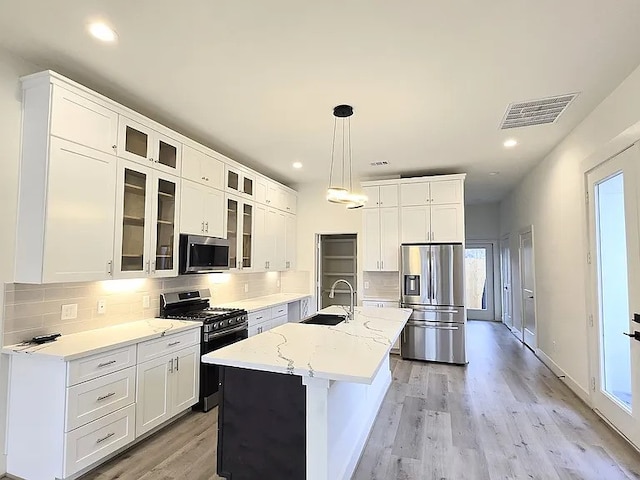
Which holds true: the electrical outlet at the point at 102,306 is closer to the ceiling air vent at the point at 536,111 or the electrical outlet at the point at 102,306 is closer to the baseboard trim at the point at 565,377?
the ceiling air vent at the point at 536,111

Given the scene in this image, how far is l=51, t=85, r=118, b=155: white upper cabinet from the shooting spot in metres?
2.42

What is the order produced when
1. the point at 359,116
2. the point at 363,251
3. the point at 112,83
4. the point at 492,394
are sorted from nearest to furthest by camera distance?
the point at 112,83
the point at 359,116
the point at 492,394
the point at 363,251

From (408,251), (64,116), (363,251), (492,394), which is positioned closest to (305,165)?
(363,251)

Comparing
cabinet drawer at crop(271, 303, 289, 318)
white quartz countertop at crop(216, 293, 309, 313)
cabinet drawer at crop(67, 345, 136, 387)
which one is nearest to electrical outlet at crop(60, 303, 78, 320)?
cabinet drawer at crop(67, 345, 136, 387)

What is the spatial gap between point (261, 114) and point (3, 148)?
1987 millimetres

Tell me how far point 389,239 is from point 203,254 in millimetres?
2909

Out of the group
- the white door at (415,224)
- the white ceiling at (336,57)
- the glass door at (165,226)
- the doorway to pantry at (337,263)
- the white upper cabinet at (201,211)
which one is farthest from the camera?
the doorway to pantry at (337,263)

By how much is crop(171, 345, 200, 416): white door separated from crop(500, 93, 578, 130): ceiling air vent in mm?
3750

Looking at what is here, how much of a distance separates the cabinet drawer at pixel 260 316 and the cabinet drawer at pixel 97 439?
1784mm

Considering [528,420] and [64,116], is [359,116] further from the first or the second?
[528,420]

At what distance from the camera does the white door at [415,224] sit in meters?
5.34

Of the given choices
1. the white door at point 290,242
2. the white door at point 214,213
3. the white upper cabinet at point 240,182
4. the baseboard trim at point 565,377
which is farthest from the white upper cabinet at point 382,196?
→ the baseboard trim at point 565,377

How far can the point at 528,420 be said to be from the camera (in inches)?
128

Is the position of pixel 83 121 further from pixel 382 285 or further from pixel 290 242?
pixel 382 285
